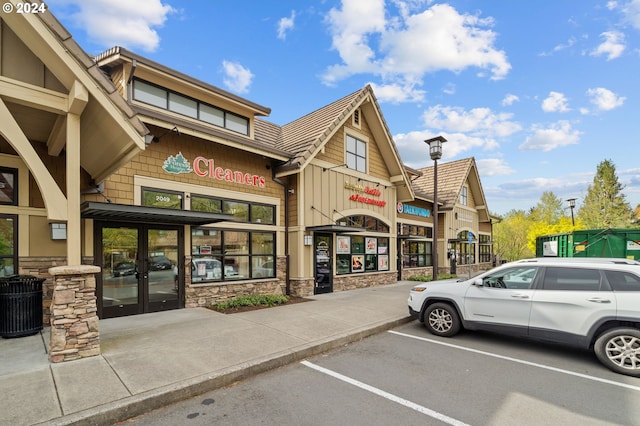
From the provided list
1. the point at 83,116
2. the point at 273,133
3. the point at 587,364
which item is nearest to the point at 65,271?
the point at 83,116

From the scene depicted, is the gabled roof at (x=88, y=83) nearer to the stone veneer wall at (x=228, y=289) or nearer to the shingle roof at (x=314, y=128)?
the stone veneer wall at (x=228, y=289)

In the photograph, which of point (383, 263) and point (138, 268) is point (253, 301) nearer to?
point (138, 268)

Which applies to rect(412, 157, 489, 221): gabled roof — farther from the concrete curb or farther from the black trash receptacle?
the black trash receptacle

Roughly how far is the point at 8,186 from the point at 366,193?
444 inches

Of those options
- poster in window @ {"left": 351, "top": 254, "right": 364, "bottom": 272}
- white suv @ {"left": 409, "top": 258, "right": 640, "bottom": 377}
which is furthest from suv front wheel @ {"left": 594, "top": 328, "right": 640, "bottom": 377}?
poster in window @ {"left": 351, "top": 254, "right": 364, "bottom": 272}

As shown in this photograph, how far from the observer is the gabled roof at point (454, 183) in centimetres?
2114

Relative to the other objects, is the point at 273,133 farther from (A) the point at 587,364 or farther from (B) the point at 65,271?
(A) the point at 587,364

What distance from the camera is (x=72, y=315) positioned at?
198 inches

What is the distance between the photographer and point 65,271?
500 centimetres

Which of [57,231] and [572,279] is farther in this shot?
[57,231]

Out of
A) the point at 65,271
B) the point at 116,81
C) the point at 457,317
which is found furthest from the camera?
the point at 116,81

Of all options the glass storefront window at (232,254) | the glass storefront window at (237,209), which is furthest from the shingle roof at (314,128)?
the glass storefront window at (232,254)

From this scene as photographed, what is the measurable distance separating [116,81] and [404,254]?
15.2m

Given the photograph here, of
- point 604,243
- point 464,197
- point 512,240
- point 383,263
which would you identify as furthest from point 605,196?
point 383,263
